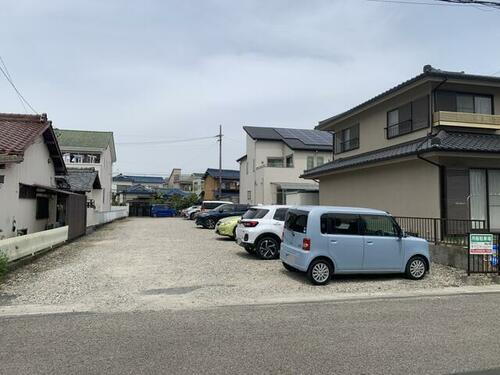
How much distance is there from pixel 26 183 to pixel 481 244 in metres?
14.8

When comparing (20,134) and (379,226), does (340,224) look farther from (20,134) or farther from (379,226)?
(20,134)

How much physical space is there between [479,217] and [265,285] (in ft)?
30.0

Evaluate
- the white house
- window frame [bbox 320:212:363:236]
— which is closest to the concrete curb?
window frame [bbox 320:212:363:236]

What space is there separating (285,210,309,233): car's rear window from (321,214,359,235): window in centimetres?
41

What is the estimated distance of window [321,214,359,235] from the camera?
31.3ft

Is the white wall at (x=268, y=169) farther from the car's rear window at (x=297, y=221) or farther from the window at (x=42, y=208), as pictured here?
the car's rear window at (x=297, y=221)

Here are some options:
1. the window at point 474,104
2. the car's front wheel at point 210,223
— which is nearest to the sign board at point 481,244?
the window at point 474,104

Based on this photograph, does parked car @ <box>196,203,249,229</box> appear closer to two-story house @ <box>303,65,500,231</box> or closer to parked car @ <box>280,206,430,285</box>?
two-story house @ <box>303,65,500,231</box>

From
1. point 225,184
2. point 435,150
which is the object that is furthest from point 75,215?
point 225,184

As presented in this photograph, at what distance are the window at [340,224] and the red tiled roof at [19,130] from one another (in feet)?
30.5

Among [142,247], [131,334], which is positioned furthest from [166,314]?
[142,247]

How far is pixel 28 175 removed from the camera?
1571cm

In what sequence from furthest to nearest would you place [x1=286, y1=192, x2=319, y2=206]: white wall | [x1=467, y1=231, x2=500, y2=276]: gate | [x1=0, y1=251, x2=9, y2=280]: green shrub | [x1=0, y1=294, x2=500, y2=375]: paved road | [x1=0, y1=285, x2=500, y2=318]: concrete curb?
[x1=286, y1=192, x2=319, y2=206]: white wall
[x1=467, y1=231, x2=500, y2=276]: gate
[x1=0, y1=251, x2=9, y2=280]: green shrub
[x1=0, y1=285, x2=500, y2=318]: concrete curb
[x1=0, y1=294, x2=500, y2=375]: paved road

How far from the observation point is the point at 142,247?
16.3 m
